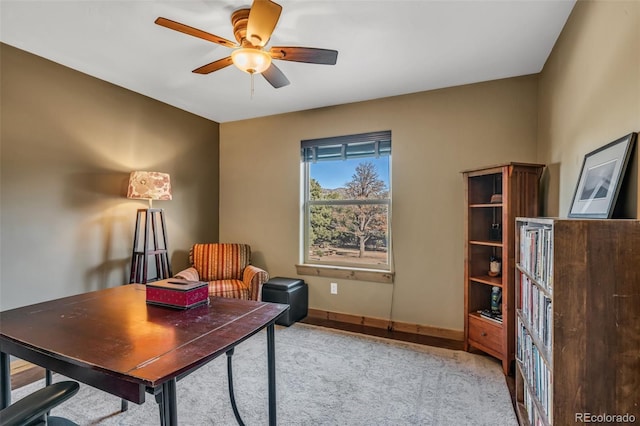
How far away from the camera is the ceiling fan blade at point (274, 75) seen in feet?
7.03

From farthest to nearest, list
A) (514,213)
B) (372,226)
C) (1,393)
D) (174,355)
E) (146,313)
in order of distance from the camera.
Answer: (372,226)
(514,213)
(146,313)
(1,393)
(174,355)

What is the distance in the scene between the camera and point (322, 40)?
2268mm

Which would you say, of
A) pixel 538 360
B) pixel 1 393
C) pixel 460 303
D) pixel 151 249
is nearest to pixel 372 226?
pixel 460 303

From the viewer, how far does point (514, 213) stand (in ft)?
7.90

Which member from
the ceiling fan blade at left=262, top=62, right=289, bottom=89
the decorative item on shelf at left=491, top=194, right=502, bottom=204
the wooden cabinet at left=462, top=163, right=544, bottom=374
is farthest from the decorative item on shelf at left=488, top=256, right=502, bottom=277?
the ceiling fan blade at left=262, top=62, right=289, bottom=89

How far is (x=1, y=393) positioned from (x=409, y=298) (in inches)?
119

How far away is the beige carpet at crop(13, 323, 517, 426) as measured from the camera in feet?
6.21

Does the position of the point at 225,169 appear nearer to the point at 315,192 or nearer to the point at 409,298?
the point at 315,192

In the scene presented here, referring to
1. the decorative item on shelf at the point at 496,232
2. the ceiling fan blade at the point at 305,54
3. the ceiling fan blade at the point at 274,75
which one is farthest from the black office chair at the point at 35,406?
the decorative item on shelf at the point at 496,232

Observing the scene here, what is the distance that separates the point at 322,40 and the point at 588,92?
1674 mm

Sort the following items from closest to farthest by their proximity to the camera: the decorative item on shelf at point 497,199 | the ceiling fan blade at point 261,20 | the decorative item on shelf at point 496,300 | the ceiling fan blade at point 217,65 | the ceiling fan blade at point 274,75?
the ceiling fan blade at point 261,20, the ceiling fan blade at point 217,65, the ceiling fan blade at point 274,75, the decorative item on shelf at point 497,199, the decorative item on shelf at point 496,300

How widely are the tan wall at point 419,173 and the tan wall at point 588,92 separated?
0.38 m

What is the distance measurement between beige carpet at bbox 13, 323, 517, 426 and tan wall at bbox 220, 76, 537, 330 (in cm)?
61

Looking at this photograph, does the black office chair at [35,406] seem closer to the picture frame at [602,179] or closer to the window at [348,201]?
the picture frame at [602,179]
